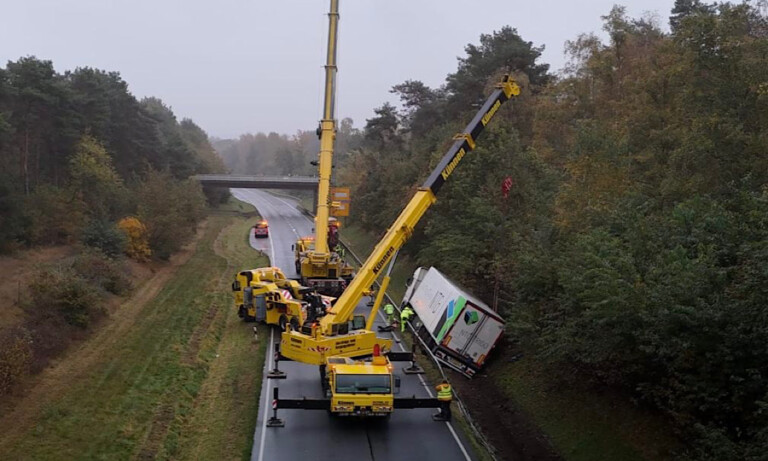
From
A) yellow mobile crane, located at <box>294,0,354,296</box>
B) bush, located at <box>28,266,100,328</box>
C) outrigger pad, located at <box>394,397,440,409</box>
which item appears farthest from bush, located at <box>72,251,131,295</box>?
outrigger pad, located at <box>394,397,440,409</box>

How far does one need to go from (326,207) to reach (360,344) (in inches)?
370

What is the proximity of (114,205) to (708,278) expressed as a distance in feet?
142

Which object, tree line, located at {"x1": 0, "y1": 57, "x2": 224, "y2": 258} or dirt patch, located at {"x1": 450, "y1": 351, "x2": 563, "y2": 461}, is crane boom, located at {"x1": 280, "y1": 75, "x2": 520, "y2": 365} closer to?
dirt patch, located at {"x1": 450, "y1": 351, "x2": 563, "y2": 461}

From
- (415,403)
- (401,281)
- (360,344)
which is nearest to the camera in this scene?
(415,403)

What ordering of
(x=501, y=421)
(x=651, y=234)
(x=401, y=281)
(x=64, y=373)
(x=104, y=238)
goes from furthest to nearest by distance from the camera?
(x=401, y=281)
(x=104, y=238)
(x=64, y=373)
(x=501, y=421)
(x=651, y=234)

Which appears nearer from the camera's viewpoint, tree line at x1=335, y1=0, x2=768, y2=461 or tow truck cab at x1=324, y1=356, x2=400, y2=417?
tree line at x1=335, y1=0, x2=768, y2=461

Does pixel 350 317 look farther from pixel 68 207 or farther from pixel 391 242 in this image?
pixel 68 207

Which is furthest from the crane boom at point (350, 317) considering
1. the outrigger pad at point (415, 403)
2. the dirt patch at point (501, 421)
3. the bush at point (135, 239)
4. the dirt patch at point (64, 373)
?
the bush at point (135, 239)

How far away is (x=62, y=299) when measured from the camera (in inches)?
1059

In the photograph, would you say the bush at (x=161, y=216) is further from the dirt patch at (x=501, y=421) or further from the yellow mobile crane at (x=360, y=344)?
the dirt patch at (x=501, y=421)

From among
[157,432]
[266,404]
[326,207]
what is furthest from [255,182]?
[157,432]

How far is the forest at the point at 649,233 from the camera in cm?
1347

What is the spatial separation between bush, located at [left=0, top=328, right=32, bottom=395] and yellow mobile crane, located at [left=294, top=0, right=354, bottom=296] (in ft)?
44.1

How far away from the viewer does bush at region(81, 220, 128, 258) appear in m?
38.6
